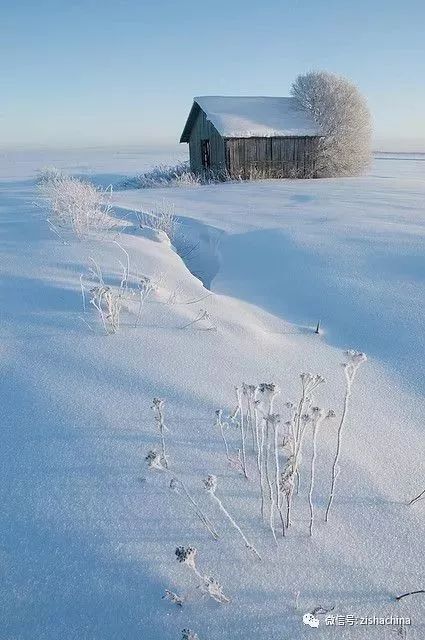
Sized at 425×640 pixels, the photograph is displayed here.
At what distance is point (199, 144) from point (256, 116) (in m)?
Result: 3.25

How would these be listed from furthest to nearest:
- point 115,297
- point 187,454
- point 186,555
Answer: point 115,297, point 187,454, point 186,555

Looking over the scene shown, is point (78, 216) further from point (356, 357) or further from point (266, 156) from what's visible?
point (266, 156)

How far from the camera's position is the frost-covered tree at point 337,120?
1770 cm

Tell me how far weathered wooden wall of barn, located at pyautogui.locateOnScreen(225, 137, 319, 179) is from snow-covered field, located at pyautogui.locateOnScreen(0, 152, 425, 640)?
13.9m

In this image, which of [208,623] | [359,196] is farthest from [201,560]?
[359,196]

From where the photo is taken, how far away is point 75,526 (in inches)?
63.3

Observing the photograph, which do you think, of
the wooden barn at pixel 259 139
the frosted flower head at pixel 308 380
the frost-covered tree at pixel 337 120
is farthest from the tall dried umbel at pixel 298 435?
the frost-covered tree at pixel 337 120

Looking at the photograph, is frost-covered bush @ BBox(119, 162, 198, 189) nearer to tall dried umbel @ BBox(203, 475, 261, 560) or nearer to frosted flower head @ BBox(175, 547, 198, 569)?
tall dried umbel @ BBox(203, 475, 261, 560)

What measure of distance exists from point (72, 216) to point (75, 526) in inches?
178

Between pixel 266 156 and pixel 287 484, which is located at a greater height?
pixel 266 156

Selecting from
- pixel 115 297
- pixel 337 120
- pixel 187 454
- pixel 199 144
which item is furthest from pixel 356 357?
pixel 199 144

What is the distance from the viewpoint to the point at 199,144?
67.3ft

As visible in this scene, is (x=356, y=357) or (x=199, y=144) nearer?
(x=356, y=357)

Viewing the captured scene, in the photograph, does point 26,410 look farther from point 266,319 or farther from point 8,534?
point 266,319
